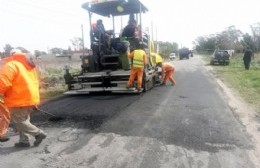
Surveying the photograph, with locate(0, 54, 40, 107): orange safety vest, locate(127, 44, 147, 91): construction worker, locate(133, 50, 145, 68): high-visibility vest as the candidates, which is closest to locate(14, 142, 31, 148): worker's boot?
locate(0, 54, 40, 107): orange safety vest

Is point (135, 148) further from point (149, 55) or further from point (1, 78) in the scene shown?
point (149, 55)

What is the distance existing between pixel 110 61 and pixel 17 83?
7123 mm

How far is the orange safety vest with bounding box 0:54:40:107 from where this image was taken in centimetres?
536

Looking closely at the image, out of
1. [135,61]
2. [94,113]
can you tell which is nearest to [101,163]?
[94,113]

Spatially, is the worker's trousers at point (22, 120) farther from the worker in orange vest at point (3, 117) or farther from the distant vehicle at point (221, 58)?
the distant vehicle at point (221, 58)

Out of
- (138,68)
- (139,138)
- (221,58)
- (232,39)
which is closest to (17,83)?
(139,138)

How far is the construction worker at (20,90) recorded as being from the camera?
5391mm

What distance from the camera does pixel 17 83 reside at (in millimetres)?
5477

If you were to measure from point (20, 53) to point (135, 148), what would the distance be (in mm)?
2301

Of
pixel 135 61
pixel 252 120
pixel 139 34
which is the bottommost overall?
pixel 252 120

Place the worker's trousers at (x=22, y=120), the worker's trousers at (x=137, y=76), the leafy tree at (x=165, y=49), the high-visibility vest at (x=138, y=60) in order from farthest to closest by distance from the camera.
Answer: the leafy tree at (x=165, y=49)
the high-visibility vest at (x=138, y=60)
the worker's trousers at (x=137, y=76)
the worker's trousers at (x=22, y=120)

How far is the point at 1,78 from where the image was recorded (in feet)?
17.4

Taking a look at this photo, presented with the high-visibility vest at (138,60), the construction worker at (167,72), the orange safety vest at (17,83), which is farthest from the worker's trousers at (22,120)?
the construction worker at (167,72)

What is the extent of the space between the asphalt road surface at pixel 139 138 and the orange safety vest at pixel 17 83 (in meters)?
0.77
